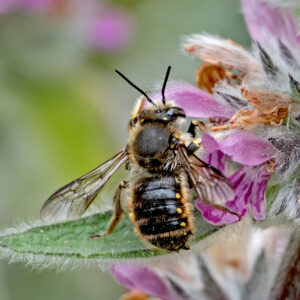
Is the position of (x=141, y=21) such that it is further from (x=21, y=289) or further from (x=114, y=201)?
(x=114, y=201)

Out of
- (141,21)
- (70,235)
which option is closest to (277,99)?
(70,235)

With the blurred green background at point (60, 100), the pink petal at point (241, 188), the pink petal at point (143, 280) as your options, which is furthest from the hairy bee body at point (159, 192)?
the blurred green background at point (60, 100)

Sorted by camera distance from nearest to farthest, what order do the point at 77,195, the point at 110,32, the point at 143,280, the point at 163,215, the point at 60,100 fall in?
the point at 163,215, the point at 77,195, the point at 143,280, the point at 60,100, the point at 110,32

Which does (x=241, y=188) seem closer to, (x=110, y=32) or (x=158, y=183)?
(x=158, y=183)

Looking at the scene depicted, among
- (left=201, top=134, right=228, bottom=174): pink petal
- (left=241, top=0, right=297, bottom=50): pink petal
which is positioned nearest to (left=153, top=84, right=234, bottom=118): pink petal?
(left=201, top=134, right=228, bottom=174): pink petal

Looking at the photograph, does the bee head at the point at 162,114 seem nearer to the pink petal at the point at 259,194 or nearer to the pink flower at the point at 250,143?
the pink flower at the point at 250,143

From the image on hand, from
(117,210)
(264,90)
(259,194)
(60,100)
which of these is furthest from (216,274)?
(60,100)
